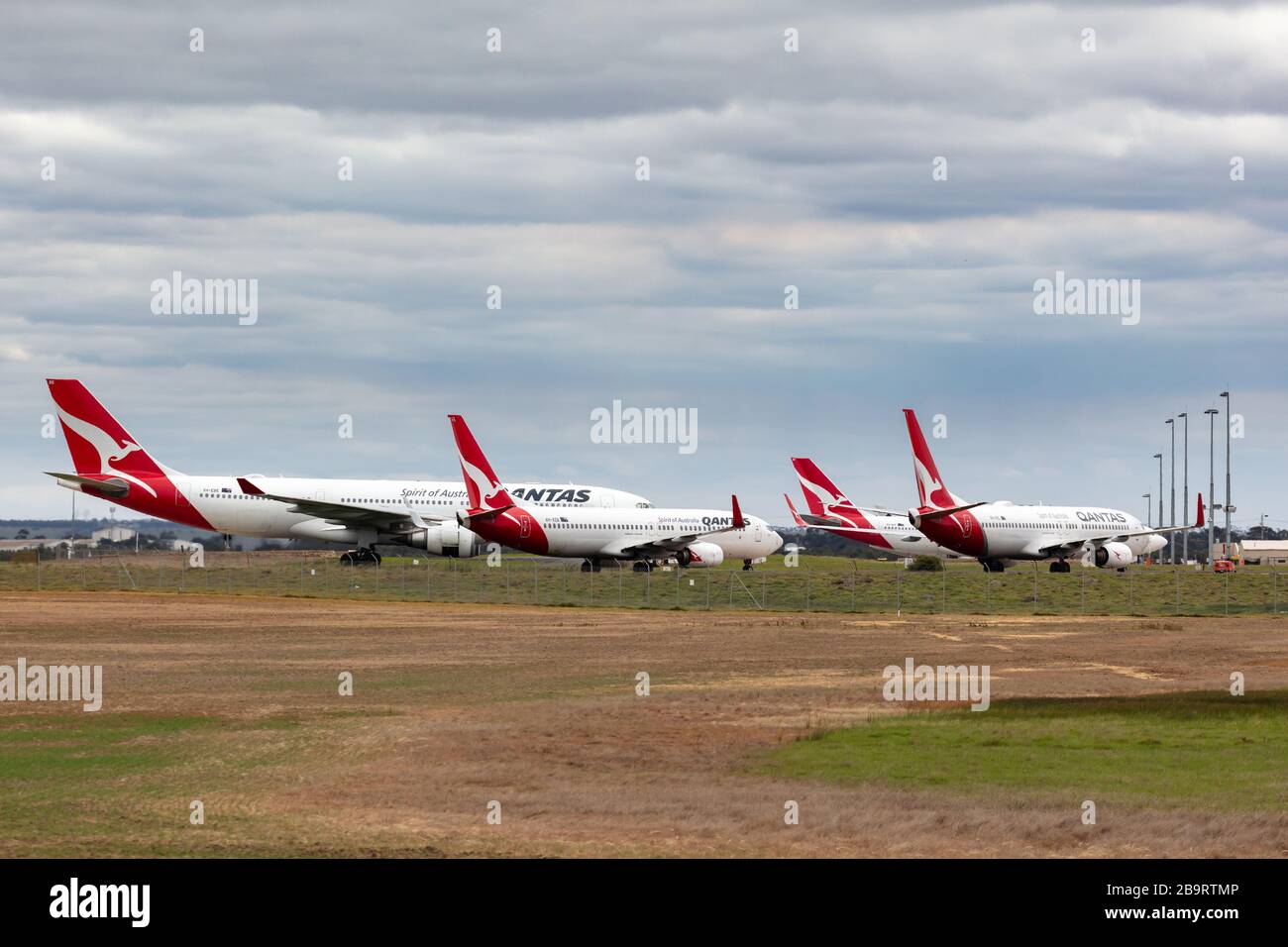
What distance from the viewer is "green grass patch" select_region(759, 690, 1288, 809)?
2216 cm

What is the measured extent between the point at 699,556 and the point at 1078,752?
6542 centimetres

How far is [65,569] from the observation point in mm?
82375

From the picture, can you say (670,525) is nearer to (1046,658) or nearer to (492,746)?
(1046,658)

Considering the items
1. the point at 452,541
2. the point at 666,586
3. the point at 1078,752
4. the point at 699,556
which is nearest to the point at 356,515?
the point at 452,541

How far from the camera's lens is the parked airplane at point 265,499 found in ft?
279

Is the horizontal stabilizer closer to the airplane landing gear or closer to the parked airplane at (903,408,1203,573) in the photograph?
the airplane landing gear

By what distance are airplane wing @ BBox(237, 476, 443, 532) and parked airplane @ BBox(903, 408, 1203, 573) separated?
1031 inches

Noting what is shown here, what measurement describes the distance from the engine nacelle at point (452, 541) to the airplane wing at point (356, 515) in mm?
2040

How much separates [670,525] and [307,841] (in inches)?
2917

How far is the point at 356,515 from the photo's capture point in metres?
86.6

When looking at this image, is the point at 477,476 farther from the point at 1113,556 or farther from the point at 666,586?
the point at 1113,556
